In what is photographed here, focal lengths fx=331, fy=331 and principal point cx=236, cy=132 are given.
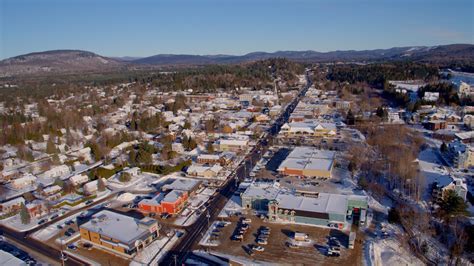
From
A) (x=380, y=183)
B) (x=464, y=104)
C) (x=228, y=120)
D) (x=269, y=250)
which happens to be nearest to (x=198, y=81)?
(x=228, y=120)

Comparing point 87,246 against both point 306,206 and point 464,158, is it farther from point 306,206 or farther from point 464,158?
point 464,158

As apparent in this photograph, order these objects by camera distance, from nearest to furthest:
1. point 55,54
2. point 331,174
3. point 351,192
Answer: point 351,192 < point 331,174 < point 55,54

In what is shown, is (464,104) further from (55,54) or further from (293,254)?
(55,54)

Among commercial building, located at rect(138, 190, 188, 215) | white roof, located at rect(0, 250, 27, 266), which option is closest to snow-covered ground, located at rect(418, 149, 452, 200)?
commercial building, located at rect(138, 190, 188, 215)

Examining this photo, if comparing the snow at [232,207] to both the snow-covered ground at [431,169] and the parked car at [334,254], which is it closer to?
the parked car at [334,254]

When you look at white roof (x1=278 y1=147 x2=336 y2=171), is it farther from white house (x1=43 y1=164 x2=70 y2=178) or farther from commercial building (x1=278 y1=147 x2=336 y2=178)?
white house (x1=43 y1=164 x2=70 y2=178)
